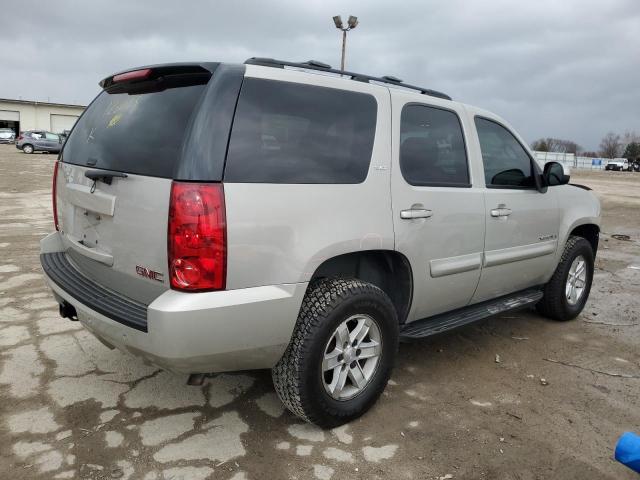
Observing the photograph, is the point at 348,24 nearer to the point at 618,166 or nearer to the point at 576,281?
the point at 576,281

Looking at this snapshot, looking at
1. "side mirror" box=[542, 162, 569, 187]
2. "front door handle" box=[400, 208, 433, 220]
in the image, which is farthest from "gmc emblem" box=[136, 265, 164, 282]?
"side mirror" box=[542, 162, 569, 187]

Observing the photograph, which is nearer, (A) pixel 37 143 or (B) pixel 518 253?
(B) pixel 518 253

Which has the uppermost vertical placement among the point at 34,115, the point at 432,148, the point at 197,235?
the point at 34,115

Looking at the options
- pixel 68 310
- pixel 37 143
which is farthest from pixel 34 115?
pixel 68 310

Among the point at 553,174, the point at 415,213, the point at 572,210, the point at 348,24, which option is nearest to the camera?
the point at 415,213

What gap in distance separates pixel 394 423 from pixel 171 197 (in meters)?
1.75

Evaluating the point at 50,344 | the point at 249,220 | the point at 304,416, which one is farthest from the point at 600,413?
the point at 50,344

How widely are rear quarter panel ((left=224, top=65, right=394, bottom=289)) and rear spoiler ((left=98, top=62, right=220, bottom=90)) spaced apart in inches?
8.1

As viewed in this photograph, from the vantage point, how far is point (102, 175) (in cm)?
250

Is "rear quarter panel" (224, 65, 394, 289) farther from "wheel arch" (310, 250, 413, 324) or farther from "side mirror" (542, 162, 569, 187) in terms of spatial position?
"side mirror" (542, 162, 569, 187)

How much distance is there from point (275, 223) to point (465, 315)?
1815 mm

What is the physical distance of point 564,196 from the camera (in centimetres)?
436

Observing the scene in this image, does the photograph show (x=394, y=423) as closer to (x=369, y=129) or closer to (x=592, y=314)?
(x=369, y=129)

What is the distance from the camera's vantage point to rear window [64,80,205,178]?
2.36 metres
